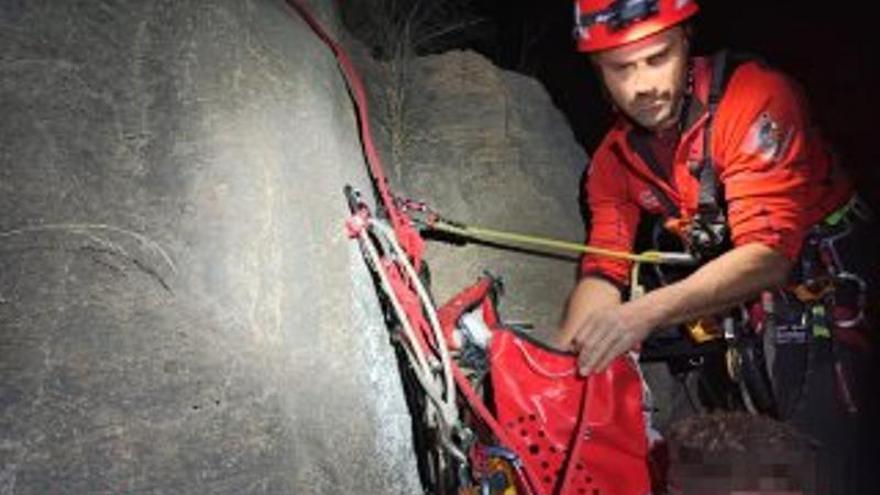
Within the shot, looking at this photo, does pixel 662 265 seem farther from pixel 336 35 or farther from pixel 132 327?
pixel 132 327

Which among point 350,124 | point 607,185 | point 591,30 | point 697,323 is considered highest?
point 591,30

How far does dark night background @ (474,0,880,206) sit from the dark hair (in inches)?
117

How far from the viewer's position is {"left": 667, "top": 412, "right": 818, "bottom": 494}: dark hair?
275cm

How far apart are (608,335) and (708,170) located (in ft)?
3.10

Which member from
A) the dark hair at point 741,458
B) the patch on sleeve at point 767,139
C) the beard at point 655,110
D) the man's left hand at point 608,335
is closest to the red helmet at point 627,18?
the beard at point 655,110

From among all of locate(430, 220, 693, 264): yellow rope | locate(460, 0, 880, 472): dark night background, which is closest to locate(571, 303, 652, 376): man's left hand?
locate(430, 220, 693, 264): yellow rope

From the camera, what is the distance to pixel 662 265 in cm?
422

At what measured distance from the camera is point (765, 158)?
341 cm

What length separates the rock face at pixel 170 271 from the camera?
84.4 inches

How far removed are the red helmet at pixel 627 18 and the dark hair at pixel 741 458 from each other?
65.2 inches

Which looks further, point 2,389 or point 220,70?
point 220,70

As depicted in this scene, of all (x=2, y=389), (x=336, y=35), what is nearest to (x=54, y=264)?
(x=2, y=389)

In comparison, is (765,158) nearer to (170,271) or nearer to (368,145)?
(368,145)

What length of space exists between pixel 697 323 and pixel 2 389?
2881 mm
